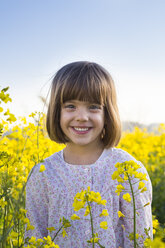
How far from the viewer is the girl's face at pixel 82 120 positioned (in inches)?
77.4

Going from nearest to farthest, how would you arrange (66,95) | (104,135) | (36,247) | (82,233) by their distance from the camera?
1. (36,247)
2. (82,233)
3. (66,95)
4. (104,135)

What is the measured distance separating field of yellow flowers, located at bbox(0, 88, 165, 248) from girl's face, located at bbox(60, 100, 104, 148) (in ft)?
0.75

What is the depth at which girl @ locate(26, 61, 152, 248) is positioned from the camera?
1.92m

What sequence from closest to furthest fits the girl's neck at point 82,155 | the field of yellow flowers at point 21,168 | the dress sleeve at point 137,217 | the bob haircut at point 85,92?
the field of yellow flowers at point 21,168 → the dress sleeve at point 137,217 → the bob haircut at point 85,92 → the girl's neck at point 82,155

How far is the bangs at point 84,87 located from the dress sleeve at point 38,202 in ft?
1.98

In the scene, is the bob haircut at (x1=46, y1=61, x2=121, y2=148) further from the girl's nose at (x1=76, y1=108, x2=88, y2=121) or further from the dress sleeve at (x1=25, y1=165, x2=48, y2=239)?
the dress sleeve at (x1=25, y1=165, x2=48, y2=239)

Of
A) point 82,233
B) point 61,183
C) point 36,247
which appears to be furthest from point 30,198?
point 36,247

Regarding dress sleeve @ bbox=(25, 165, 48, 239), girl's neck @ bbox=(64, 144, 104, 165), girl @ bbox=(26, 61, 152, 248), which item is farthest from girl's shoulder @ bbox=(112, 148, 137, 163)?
dress sleeve @ bbox=(25, 165, 48, 239)

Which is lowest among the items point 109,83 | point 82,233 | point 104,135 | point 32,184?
point 82,233

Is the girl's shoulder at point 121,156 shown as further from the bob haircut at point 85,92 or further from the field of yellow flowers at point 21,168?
the field of yellow flowers at point 21,168

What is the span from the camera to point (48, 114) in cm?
235

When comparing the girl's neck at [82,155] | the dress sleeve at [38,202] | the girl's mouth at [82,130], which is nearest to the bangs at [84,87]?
the girl's mouth at [82,130]

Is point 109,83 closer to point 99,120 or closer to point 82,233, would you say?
point 99,120

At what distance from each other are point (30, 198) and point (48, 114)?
673 mm
